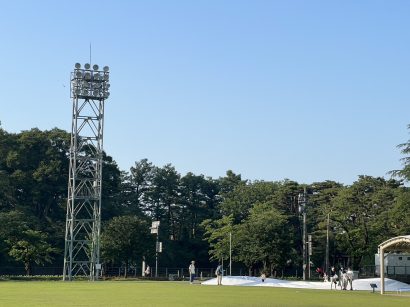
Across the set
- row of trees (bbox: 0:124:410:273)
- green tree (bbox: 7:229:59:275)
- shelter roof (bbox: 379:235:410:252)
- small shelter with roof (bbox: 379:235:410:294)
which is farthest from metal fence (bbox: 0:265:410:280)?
small shelter with roof (bbox: 379:235:410:294)

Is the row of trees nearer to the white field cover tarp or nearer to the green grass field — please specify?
the white field cover tarp

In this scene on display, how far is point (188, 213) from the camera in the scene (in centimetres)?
9994

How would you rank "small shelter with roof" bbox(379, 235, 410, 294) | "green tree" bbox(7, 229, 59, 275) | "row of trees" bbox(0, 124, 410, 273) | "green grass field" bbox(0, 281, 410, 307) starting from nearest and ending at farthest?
"green grass field" bbox(0, 281, 410, 307) < "small shelter with roof" bbox(379, 235, 410, 294) < "green tree" bbox(7, 229, 59, 275) < "row of trees" bbox(0, 124, 410, 273)

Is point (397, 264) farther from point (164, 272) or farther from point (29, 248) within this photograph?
point (29, 248)

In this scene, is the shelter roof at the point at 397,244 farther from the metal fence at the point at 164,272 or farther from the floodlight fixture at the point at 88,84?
the floodlight fixture at the point at 88,84

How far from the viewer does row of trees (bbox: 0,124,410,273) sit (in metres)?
68.6

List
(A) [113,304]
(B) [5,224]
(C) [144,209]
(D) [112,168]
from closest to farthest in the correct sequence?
(A) [113,304], (B) [5,224], (D) [112,168], (C) [144,209]

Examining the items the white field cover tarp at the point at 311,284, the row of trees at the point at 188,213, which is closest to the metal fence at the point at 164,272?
the row of trees at the point at 188,213

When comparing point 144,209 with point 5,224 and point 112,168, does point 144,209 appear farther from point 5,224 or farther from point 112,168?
point 5,224

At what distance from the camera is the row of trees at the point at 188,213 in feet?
225

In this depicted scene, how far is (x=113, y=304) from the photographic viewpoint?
847 inches

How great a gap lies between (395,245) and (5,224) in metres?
43.7

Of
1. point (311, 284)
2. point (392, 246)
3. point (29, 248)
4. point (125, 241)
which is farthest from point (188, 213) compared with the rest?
point (392, 246)

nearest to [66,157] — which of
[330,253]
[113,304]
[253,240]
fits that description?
[253,240]
